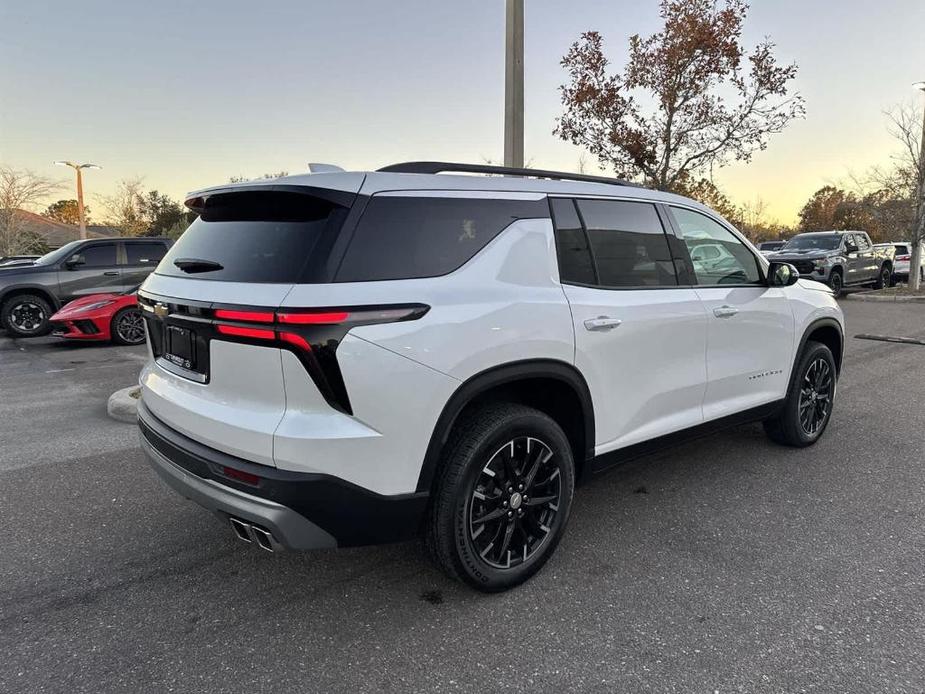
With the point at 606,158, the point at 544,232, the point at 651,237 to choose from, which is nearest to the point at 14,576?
the point at 544,232

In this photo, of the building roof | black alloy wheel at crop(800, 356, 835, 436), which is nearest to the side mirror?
black alloy wheel at crop(800, 356, 835, 436)

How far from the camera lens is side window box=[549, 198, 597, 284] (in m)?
2.91

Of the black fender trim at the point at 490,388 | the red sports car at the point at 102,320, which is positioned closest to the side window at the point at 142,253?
the red sports car at the point at 102,320

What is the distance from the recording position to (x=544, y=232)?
113 inches

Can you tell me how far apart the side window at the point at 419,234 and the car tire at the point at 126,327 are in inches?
353

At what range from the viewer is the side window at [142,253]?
11.6 metres

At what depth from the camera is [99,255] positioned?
11539 mm

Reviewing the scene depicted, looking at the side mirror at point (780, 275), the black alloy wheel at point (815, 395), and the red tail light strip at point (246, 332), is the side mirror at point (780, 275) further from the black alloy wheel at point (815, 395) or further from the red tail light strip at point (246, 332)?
the red tail light strip at point (246, 332)

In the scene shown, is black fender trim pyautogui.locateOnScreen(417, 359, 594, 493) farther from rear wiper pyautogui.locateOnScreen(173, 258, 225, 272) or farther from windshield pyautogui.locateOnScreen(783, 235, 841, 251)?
windshield pyautogui.locateOnScreen(783, 235, 841, 251)

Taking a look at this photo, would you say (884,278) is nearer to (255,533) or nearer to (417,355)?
(417,355)

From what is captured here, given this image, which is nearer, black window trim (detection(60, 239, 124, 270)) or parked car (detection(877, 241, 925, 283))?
black window trim (detection(60, 239, 124, 270))

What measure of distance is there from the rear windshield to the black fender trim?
2.52ft

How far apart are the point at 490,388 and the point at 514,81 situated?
4544 mm

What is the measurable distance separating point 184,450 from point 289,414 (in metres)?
0.63
